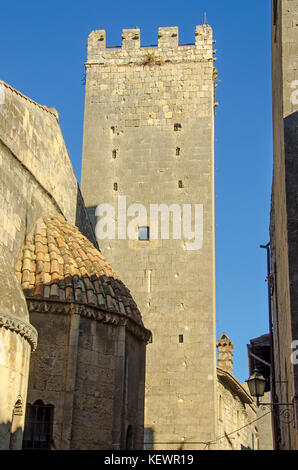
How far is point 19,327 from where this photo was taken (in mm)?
11414

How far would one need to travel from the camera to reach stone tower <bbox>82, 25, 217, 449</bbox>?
22.9 m

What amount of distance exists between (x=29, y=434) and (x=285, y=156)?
6749mm

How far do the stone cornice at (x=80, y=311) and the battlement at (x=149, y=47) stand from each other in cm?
1510

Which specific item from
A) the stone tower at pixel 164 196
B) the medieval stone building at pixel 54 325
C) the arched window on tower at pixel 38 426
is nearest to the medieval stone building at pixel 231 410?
the stone tower at pixel 164 196

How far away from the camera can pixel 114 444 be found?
13586 millimetres

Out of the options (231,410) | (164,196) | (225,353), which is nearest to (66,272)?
(164,196)

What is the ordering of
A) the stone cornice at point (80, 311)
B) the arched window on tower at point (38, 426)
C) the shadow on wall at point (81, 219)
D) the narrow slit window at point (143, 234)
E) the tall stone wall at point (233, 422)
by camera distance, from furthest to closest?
the tall stone wall at point (233, 422), the narrow slit window at point (143, 234), the shadow on wall at point (81, 219), the stone cornice at point (80, 311), the arched window on tower at point (38, 426)

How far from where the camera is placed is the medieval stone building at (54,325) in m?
11.9

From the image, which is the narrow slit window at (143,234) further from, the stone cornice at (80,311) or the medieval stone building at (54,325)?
the stone cornice at (80,311)

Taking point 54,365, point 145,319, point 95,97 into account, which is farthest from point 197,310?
point 54,365

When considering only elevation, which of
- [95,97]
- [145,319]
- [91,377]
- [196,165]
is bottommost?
[91,377]

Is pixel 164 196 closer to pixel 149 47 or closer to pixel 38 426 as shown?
pixel 149 47

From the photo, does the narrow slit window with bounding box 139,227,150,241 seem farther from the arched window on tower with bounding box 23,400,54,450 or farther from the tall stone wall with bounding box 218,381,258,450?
the arched window on tower with bounding box 23,400,54,450
